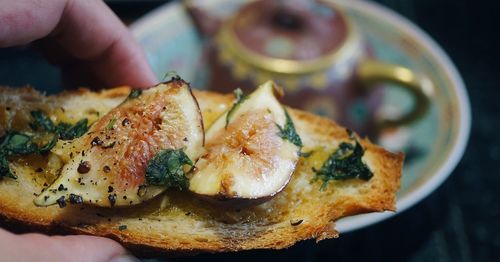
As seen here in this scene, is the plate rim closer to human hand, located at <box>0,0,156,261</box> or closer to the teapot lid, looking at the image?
the teapot lid

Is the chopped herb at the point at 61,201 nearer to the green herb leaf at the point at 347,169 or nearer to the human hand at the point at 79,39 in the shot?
the human hand at the point at 79,39

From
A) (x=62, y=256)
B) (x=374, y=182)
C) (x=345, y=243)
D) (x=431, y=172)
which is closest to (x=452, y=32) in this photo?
(x=431, y=172)

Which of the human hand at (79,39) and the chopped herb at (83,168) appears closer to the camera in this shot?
the chopped herb at (83,168)

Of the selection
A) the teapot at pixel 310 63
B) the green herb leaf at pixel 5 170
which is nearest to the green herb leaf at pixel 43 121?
the green herb leaf at pixel 5 170

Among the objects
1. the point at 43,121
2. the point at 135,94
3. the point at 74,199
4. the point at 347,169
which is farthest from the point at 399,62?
the point at 74,199

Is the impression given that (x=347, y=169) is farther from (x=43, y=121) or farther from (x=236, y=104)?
(x=43, y=121)
